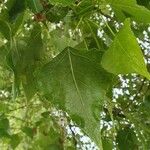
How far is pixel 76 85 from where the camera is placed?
0.51 meters

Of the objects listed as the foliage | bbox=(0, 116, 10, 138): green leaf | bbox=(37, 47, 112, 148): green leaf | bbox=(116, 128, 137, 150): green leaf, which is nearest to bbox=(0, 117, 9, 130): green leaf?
bbox=(0, 116, 10, 138): green leaf

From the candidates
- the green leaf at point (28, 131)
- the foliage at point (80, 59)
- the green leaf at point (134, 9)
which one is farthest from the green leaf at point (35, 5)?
the green leaf at point (28, 131)

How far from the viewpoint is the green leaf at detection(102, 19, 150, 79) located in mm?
434

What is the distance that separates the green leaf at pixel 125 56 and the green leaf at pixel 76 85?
5cm

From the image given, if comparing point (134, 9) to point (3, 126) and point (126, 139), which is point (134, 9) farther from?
point (3, 126)

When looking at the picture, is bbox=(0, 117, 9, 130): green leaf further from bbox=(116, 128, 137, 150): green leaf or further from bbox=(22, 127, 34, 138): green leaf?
bbox=(116, 128, 137, 150): green leaf

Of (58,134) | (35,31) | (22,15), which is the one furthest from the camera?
(58,134)

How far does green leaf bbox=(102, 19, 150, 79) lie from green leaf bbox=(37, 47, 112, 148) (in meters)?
0.05

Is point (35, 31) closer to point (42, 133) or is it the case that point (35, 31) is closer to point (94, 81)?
point (94, 81)

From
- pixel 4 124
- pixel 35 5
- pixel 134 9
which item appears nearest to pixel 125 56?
pixel 134 9

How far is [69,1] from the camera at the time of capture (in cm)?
47

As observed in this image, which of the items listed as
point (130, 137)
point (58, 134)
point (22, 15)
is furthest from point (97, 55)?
point (58, 134)

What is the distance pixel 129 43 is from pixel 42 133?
2.67 ft

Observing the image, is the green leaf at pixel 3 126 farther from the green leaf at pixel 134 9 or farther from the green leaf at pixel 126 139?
the green leaf at pixel 134 9
